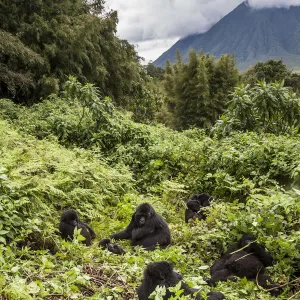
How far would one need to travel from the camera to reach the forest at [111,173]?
3189 mm

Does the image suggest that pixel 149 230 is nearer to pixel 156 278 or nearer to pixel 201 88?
pixel 156 278

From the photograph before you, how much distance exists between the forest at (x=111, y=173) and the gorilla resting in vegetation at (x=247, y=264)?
79 mm

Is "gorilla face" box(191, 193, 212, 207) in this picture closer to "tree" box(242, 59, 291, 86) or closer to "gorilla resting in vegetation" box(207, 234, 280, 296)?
"gorilla resting in vegetation" box(207, 234, 280, 296)

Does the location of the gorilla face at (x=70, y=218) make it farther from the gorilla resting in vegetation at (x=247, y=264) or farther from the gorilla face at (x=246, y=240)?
the gorilla face at (x=246, y=240)

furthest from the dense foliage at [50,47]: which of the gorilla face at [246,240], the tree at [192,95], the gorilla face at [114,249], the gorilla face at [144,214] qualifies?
the gorilla face at [246,240]

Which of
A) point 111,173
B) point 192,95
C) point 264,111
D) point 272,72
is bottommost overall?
point 111,173

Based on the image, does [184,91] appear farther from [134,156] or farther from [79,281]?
A: [79,281]

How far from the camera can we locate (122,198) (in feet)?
21.7

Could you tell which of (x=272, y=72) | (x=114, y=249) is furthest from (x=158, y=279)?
(x=272, y=72)

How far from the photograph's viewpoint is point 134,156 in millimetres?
8609

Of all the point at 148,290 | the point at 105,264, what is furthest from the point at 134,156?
the point at 148,290

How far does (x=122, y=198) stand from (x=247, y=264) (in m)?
3.43

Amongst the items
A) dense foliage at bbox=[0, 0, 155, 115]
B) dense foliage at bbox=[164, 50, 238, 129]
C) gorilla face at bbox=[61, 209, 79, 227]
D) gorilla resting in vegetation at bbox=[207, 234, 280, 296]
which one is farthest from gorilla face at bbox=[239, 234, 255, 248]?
dense foliage at bbox=[164, 50, 238, 129]

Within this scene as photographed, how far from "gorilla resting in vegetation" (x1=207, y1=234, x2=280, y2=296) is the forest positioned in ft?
0.26
